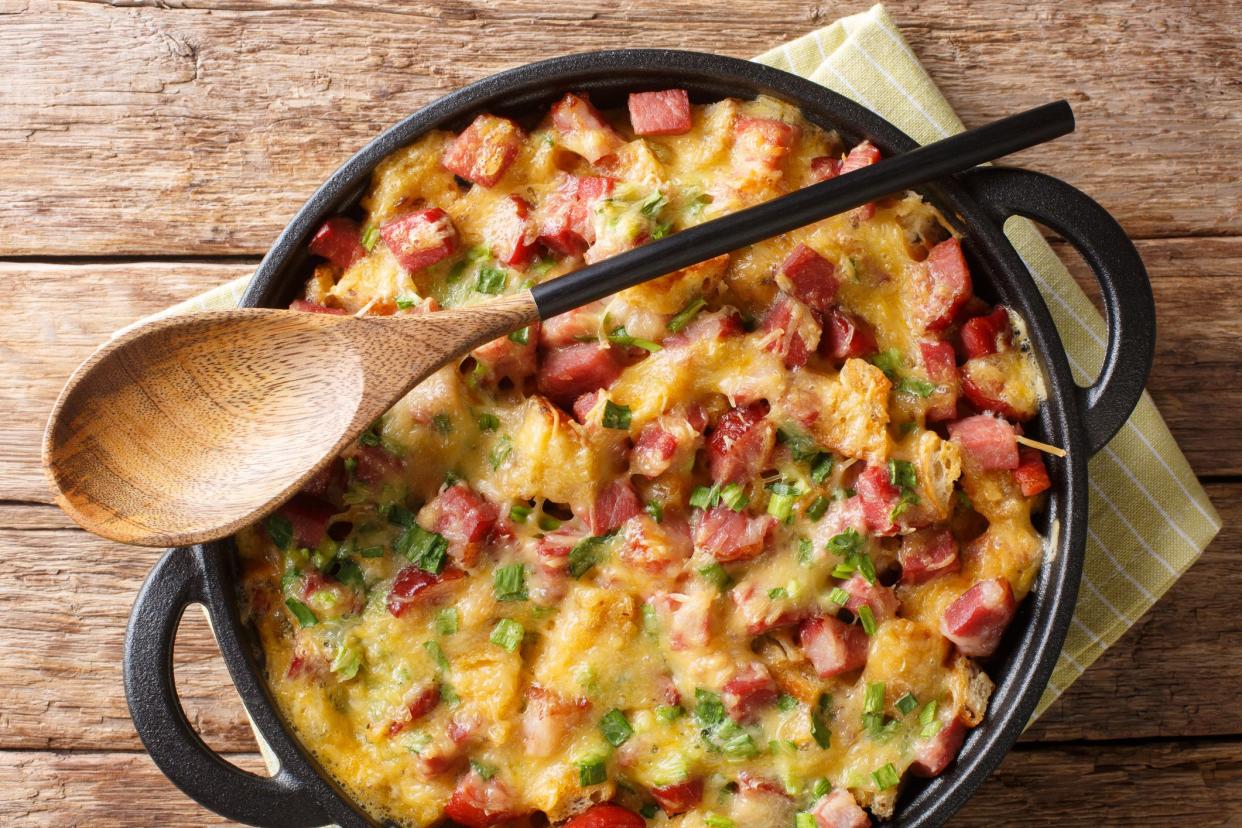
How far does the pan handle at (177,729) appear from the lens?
250 centimetres

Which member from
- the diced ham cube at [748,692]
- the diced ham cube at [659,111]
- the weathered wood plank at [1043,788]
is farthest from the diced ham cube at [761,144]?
the weathered wood plank at [1043,788]

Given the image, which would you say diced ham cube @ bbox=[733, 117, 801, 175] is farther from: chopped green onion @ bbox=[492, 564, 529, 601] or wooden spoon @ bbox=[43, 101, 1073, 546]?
chopped green onion @ bbox=[492, 564, 529, 601]

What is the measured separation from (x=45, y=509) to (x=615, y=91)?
212cm

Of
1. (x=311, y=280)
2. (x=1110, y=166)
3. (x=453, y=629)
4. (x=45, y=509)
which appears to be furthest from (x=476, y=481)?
(x=1110, y=166)

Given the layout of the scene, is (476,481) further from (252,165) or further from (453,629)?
(252,165)

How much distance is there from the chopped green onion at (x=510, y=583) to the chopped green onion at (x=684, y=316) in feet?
2.26

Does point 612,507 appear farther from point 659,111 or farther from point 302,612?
point 659,111

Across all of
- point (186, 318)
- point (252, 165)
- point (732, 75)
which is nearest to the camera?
point (186, 318)

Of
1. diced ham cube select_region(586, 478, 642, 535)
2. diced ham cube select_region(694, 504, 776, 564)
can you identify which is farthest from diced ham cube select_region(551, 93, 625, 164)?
diced ham cube select_region(694, 504, 776, 564)

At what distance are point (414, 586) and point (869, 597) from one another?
1097 millimetres

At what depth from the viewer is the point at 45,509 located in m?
3.17

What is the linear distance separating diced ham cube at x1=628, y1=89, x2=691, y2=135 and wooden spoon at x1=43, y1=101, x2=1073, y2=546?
1.25 ft

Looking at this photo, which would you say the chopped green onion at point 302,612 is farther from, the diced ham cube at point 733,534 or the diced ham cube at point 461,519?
the diced ham cube at point 733,534

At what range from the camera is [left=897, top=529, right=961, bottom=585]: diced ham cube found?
101 inches
